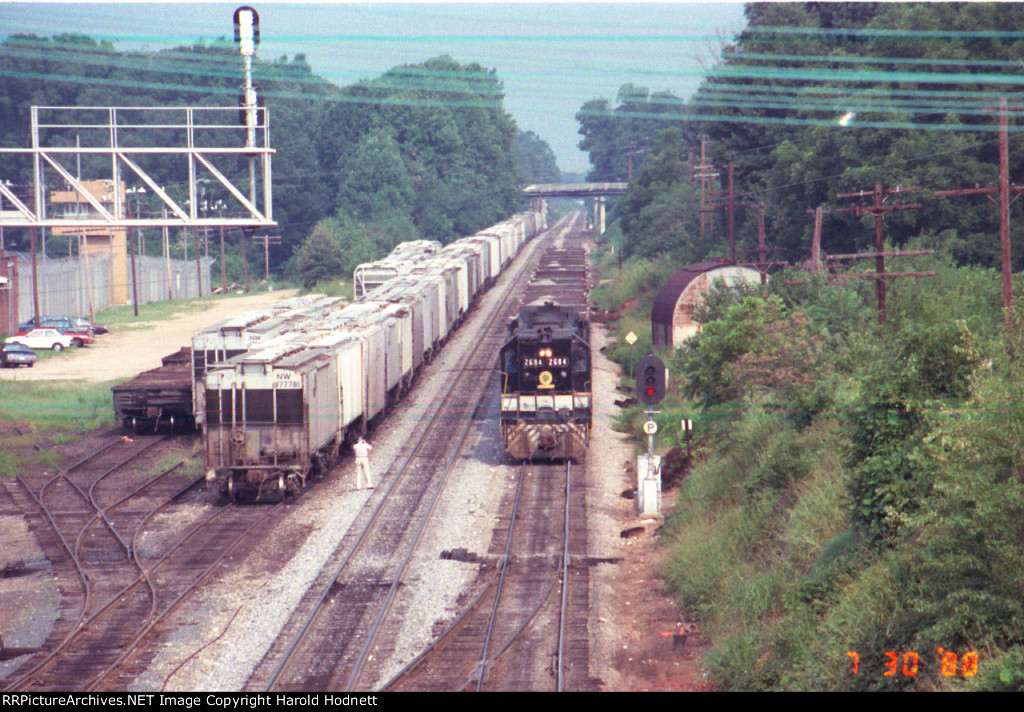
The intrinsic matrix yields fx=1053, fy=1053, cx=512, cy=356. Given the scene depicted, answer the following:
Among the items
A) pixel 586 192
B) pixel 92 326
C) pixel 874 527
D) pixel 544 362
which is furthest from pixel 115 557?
pixel 586 192

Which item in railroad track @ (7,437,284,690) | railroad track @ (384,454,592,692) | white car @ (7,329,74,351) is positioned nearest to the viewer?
railroad track @ (384,454,592,692)

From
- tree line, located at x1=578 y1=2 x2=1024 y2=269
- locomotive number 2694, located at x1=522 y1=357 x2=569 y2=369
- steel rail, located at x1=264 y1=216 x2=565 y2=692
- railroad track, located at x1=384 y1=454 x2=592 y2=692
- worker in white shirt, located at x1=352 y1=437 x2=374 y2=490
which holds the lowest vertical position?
railroad track, located at x1=384 y1=454 x2=592 y2=692

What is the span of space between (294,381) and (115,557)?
5.08 m

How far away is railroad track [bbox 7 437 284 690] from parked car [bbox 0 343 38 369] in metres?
20.9

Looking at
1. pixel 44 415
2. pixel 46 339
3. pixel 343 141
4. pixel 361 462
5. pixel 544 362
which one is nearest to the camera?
pixel 361 462

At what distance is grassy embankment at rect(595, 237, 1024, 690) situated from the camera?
34.8ft

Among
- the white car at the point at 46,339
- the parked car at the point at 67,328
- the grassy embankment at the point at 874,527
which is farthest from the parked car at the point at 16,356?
the grassy embankment at the point at 874,527

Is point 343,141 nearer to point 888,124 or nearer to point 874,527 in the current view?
point 888,124

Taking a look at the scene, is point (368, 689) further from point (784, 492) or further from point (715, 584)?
point (784, 492)

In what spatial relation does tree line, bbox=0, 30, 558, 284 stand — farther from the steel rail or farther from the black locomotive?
the black locomotive

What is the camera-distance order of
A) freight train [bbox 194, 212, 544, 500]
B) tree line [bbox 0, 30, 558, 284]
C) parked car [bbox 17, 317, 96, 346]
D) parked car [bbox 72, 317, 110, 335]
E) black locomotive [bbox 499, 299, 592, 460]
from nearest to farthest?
freight train [bbox 194, 212, 544, 500]
black locomotive [bbox 499, 299, 592, 460]
parked car [bbox 17, 317, 96, 346]
parked car [bbox 72, 317, 110, 335]
tree line [bbox 0, 30, 558, 284]

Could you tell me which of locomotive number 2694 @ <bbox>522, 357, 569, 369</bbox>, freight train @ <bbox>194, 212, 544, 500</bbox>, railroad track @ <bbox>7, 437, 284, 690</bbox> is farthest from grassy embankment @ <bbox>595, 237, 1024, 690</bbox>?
freight train @ <bbox>194, 212, 544, 500</bbox>

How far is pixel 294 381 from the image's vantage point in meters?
22.4

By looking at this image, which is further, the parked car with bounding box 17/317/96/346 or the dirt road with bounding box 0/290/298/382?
the parked car with bounding box 17/317/96/346
